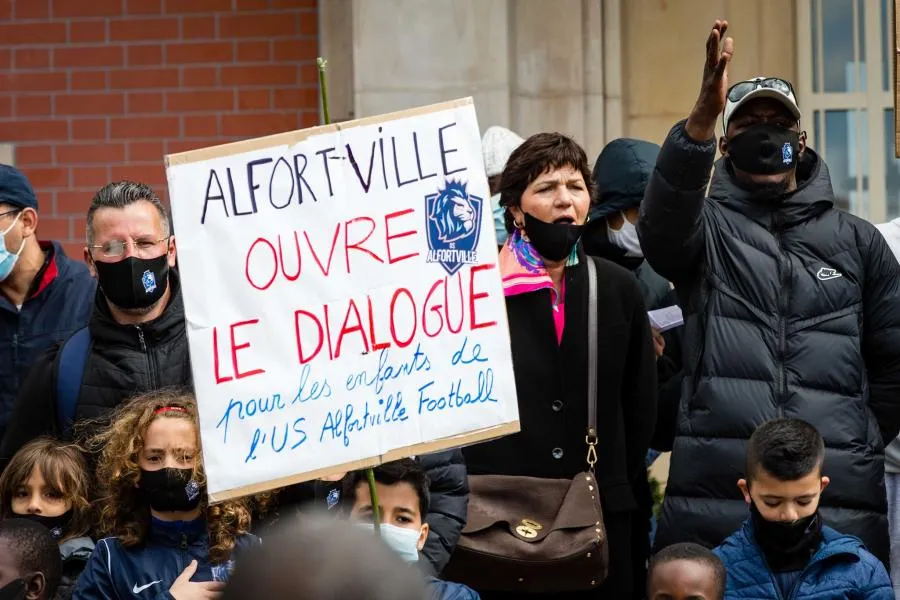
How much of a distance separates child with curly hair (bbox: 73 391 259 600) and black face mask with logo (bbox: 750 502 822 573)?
147 cm

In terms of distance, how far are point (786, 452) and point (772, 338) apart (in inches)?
17.8

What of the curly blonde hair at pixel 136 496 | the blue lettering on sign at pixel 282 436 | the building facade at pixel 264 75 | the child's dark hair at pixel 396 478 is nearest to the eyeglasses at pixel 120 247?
the curly blonde hair at pixel 136 496

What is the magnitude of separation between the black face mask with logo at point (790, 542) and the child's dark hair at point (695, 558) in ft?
0.49

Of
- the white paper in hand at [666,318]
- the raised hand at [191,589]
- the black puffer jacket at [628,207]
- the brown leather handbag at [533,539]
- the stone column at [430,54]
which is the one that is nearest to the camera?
the raised hand at [191,589]

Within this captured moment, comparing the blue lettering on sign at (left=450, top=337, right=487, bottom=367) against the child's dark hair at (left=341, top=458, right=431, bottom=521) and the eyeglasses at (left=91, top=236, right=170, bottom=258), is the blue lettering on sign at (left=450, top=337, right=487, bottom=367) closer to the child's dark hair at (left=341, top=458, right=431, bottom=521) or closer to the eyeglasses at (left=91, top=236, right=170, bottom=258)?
the child's dark hair at (left=341, top=458, right=431, bottom=521)

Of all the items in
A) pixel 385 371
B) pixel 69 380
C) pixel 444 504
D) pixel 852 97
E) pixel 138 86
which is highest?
pixel 138 86

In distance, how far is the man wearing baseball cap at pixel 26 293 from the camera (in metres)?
5.93

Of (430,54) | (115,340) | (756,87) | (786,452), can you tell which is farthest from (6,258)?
(430,54)

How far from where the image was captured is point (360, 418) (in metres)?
4.14

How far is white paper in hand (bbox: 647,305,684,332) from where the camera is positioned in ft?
19.9

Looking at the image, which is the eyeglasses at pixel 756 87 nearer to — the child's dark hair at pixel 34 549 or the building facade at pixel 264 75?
the child's dark hair at pixel 34 549

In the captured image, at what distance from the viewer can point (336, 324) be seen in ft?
13.7

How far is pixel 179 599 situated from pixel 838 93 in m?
4.95

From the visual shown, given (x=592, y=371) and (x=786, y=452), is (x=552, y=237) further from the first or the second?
(x=786, y=452)
